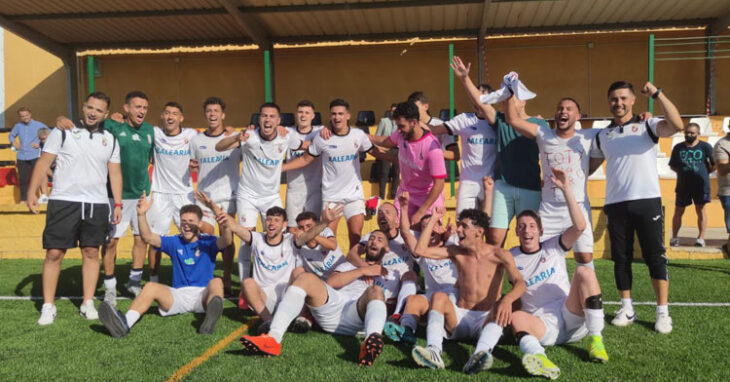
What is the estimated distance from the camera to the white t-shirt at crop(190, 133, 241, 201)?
689 centimetres

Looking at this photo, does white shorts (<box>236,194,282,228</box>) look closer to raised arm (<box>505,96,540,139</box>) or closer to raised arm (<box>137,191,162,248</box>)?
raised arm (<box>137,191,162,248</box>)

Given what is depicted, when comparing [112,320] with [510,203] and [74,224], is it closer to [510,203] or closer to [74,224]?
[74,224]

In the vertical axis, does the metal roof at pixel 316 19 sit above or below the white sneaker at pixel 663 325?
above

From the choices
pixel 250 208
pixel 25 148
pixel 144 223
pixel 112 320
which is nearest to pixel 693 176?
pixel 250 208

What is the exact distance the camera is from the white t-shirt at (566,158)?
17.3 feet

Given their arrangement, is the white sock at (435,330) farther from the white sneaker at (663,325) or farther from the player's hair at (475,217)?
the white sneaker at (663,325)

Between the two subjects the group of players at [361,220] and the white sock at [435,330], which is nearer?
the white sock at [435,330]

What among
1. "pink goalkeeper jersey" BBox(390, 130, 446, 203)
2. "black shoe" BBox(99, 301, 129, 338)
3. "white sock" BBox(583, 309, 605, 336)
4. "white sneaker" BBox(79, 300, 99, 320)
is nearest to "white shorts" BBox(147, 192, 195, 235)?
"white sneaker" BBox(79, 300, 99, 320)

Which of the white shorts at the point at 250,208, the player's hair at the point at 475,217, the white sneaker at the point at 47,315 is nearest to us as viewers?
the player's hair at the point at 475,217

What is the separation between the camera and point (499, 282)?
4691mm

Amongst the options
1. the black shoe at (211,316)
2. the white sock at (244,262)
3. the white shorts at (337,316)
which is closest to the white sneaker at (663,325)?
the white shorts at (337,316)

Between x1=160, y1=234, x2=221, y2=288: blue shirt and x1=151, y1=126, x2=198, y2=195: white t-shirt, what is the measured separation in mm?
1258

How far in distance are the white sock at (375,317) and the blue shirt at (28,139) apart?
10.4 m

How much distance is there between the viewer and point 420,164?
599 cm
